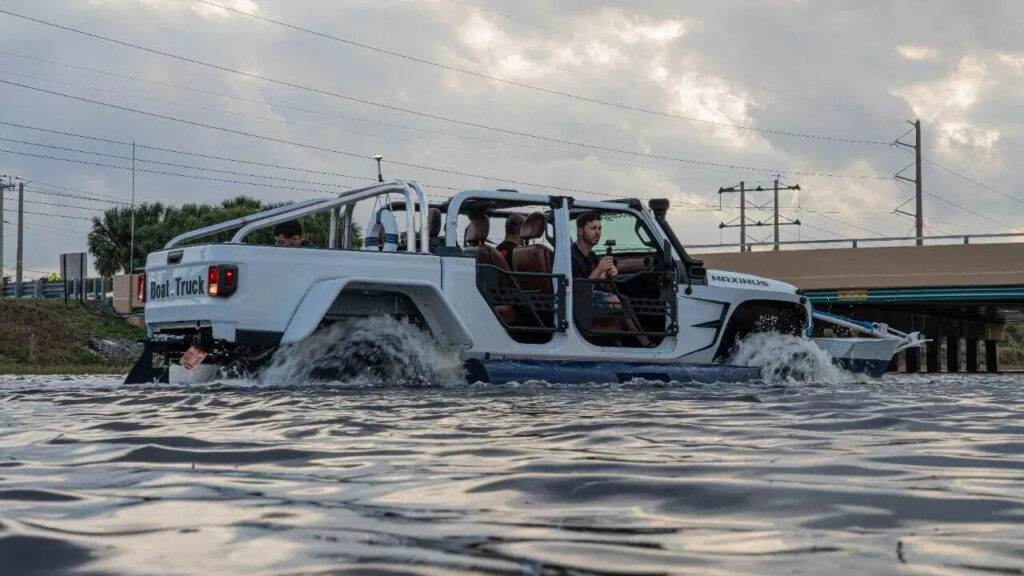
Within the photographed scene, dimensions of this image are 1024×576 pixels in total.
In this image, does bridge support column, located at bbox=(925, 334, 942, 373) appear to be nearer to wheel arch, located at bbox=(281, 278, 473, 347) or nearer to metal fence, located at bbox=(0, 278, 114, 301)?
metal fence, located at bbox=(0, 278, 114, 301)

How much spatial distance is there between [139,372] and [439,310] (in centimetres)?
248

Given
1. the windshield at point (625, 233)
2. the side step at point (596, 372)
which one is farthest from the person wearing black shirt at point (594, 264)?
the side step at point (596, 372)

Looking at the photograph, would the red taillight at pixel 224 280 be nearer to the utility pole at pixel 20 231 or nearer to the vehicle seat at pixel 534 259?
the vehicle seat at pixel 534 259

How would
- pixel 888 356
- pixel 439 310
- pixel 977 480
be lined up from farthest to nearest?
pixel 888 356
pixel 439 310
pixel 977 480

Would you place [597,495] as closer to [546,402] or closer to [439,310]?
[546,402]

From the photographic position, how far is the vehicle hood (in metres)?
11.0

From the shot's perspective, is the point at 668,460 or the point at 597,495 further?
the point at 668,460

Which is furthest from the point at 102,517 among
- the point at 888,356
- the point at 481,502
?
the point at 888,356

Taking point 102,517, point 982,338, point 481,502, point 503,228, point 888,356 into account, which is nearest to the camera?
point 102,517

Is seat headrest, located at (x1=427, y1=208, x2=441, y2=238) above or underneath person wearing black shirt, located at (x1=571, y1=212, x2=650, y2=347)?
above

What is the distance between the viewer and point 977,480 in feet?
12.0

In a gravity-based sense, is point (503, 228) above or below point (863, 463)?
above

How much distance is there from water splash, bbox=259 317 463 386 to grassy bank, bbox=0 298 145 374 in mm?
23266

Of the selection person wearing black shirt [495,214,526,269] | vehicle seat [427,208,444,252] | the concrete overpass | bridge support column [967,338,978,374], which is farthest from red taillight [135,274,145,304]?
bridge support column [967,338,978,374]
